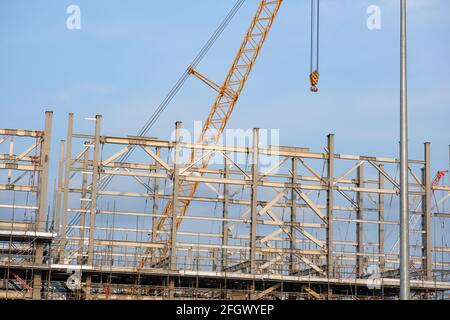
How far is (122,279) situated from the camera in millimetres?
61719

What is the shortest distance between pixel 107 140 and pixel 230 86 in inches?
954

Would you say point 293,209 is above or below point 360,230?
above

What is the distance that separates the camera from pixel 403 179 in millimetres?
26469

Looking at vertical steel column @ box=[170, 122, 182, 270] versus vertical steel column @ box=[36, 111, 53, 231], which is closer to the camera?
vertical steel column @ box=[36, 111, 53, 231]

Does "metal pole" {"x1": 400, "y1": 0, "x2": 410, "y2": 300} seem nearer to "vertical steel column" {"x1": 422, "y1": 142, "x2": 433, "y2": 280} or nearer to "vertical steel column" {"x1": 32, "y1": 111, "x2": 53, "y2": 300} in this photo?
"vertical steel column" {"x1": 32, "y1": 111, "x2": 53, "y2": 300}

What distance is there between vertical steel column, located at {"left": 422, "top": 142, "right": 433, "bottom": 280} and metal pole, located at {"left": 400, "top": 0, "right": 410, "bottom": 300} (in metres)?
40.9

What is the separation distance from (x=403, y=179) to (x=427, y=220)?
41703mm

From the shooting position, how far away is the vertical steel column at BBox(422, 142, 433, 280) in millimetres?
66000

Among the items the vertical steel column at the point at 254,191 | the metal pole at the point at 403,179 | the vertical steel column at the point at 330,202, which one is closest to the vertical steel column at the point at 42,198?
the vertical steel column at the point at 254,191

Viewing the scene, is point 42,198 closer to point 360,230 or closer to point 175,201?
point 175,201

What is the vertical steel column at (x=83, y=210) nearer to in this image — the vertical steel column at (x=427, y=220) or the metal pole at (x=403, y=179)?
the vertical steel column at (x=427, y=220)

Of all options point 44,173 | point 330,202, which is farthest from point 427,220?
point 44,173

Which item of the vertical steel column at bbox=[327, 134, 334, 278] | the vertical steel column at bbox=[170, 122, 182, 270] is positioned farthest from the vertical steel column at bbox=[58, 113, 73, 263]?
the vertical steel column at bbox=[327, 134, 334, 278]

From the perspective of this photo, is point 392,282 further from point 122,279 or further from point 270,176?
point 122,279
